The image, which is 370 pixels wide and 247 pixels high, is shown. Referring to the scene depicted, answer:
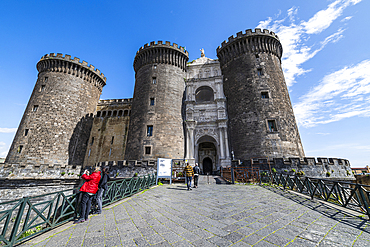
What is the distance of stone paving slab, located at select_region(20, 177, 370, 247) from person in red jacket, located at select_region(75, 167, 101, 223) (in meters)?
0.24

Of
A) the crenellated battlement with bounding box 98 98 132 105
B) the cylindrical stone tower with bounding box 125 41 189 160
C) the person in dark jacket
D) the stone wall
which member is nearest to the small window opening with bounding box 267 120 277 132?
the cylindrical stone tower with bounding box 125 41 189 160

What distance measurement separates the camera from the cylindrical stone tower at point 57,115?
19.0 metres

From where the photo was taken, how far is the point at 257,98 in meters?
19.0

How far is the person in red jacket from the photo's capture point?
15.3 ft

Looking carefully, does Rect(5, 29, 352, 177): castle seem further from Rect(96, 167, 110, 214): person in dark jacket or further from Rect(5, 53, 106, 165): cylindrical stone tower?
Rect(96, 167, 110, 214): person in dark jacket

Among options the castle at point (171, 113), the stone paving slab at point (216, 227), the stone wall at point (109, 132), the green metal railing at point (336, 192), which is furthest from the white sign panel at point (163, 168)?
the stone wall at point (109, 132)

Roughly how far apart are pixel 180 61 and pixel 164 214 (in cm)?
2224

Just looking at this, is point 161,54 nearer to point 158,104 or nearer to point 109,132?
point 158,104

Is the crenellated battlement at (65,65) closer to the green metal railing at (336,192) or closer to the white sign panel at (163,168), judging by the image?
the white sign panel at (163,168)

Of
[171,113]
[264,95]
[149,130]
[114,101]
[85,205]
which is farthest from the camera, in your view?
[114,101]

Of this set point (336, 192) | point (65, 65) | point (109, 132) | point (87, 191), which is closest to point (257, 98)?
point (336, 192)

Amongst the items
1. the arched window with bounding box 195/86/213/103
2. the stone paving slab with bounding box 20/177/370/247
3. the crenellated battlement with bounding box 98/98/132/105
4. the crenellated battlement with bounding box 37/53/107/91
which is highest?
the crenellated battlement with bounding box 37/53/107/91

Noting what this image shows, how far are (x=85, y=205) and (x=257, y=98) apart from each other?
18.9 metres

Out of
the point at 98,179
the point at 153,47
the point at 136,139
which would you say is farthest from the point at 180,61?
the point at 98,179
